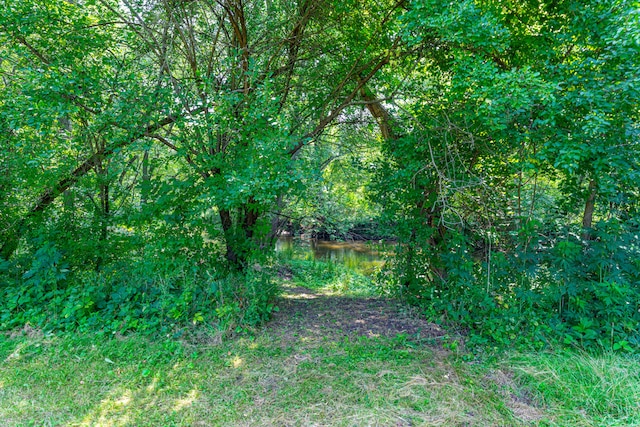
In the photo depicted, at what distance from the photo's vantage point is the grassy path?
256 cm

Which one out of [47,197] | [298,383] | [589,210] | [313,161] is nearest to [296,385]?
[298,383]

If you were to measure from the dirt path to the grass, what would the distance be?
7 centimetres

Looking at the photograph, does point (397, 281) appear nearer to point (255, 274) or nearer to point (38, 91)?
point (255, 274)

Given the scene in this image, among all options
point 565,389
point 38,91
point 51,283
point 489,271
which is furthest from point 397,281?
point 38,91

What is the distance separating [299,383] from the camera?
9.86ft

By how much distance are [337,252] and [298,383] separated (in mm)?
13367

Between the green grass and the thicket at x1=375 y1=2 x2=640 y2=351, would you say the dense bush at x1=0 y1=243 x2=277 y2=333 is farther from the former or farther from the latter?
the thicket at x1=375 y1=2 x2=640 y2=351

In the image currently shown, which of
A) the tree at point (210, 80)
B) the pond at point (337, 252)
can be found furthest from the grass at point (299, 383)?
the pond at point (337, 252)

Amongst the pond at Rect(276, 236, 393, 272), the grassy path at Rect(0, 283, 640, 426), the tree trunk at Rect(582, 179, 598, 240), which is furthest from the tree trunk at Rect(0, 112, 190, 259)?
the pond at Rect(276, 236, 393, 272)

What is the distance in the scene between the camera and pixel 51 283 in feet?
14.1

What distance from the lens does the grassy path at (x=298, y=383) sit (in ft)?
8.41

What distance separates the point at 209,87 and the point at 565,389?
14.5 feet

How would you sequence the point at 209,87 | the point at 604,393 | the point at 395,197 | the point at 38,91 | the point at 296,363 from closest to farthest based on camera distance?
the point at 604,393 → the point at 296,363 → the point at 38,91 → the point at 209,87 → the point at 395,197

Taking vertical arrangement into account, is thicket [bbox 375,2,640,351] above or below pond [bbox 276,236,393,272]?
above
